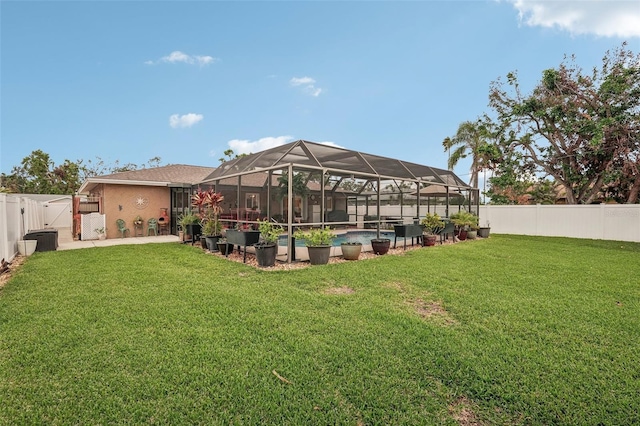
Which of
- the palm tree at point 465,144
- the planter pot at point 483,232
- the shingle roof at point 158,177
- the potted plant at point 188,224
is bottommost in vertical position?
the planter pot at point 483,232

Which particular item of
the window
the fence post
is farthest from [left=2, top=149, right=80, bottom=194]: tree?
the window

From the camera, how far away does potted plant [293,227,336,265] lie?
7402 millimetres

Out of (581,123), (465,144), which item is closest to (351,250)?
(581,123)

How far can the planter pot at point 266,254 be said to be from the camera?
23.6 feet

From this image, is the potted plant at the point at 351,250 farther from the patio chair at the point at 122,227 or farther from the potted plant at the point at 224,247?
the patio chair at the point at 122,227

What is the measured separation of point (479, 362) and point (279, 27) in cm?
1270

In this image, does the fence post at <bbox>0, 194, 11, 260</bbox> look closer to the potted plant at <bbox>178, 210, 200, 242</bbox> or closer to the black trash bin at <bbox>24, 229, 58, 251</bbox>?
the black trash bin at <bbox>24, 229, 58, 251</bbox>

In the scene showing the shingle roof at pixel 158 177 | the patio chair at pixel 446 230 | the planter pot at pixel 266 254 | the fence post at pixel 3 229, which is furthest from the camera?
the shingle roof at pixel 158 177

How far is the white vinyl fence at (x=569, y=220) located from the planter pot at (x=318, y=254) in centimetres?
1310

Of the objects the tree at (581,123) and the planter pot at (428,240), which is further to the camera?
the tree at (581,123)

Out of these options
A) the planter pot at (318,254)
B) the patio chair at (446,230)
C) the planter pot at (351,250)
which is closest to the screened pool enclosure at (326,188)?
the planter pot at (318,254)

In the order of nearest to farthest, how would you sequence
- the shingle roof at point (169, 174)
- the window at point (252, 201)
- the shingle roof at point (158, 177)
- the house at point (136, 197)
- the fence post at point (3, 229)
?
1. the fence post at point (3, 229)
2. the window at point (252, 201)
3. the shingle roof at point (158, 177)
4. the house at point (136, 197)
5. the shingle roof at point (169, 174)

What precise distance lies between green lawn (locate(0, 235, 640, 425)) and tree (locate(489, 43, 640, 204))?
1233 centimetres

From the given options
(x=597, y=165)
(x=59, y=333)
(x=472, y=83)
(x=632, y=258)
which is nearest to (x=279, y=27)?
(x=472, y=83)
